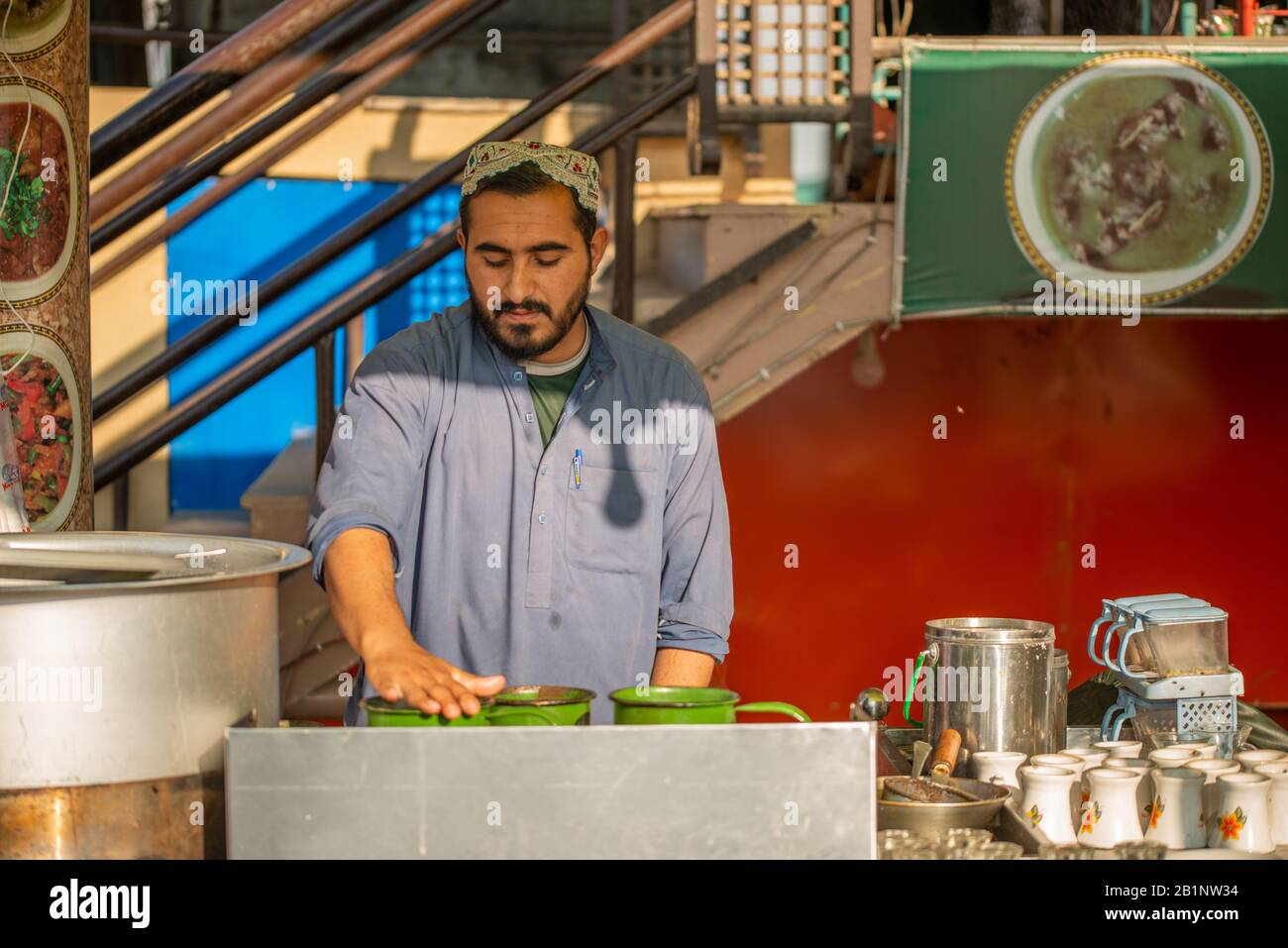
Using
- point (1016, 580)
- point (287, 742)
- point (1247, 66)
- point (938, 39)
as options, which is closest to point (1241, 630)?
point (1016, 580)

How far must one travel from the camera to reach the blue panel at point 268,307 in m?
8.05

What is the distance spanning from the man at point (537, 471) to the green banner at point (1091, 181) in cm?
331

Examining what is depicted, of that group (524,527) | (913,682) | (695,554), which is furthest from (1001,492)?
(524,527)

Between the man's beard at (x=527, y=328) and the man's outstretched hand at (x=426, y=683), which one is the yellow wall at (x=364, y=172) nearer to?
the man's beard at (x=527, y=328)

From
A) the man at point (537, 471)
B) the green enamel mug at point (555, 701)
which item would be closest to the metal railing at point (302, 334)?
Result: the man at point (537, 471)

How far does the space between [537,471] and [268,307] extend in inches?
219

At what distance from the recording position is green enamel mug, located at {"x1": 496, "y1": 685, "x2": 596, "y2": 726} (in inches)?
81.3

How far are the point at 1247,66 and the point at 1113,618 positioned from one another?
365cm

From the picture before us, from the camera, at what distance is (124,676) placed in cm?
192

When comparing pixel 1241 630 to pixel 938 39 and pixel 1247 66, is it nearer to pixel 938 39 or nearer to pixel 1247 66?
pixel 1247 66

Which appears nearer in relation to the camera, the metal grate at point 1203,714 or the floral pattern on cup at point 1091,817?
the floral pattern on cup at point 1091,817

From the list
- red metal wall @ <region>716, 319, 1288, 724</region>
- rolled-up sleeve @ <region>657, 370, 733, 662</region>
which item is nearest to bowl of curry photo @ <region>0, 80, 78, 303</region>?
rolled-up sleeve @ <region>657, 370, 733, 662</region>

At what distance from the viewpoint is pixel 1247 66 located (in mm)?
6039

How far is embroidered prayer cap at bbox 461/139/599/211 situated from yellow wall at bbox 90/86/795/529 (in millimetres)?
5086
